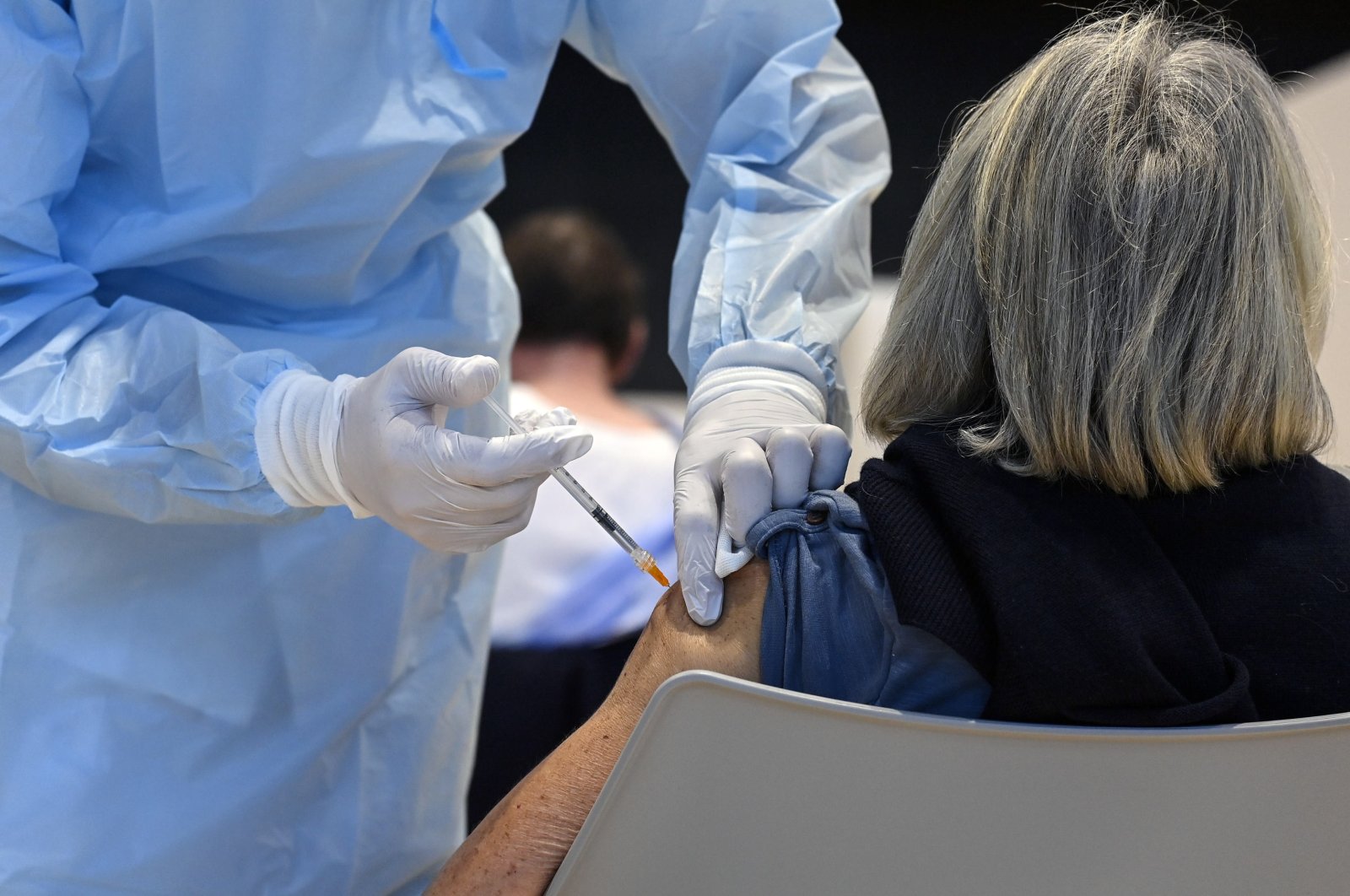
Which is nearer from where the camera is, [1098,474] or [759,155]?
[1098,474]

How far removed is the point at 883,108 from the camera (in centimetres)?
386

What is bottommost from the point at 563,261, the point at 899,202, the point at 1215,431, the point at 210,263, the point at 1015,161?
the point at 899,202

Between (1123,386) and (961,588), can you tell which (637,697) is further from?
(1123,386)

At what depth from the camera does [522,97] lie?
50.9 inches

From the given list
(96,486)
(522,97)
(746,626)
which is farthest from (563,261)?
(746,626)

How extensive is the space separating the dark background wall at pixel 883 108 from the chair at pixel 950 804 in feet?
9.44

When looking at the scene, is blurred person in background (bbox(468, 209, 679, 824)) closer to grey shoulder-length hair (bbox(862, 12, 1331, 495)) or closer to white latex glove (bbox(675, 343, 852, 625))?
white latex glove (bbox(675, 343, 852, 625))

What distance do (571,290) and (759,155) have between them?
136 cm

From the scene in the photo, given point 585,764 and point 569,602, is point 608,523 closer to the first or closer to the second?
point 585,764

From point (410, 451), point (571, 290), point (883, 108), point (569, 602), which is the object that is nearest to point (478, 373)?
point (410, 451)

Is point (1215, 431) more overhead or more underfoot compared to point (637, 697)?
more overhead

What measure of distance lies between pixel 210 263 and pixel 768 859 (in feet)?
2.65

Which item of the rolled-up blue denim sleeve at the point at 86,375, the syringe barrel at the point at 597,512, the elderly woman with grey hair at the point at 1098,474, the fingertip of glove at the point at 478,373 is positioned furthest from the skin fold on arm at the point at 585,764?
the rolled-up blue denim sleeve at the point at 86,375

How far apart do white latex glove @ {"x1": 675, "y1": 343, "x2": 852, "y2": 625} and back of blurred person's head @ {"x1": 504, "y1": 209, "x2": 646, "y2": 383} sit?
1454 mm
